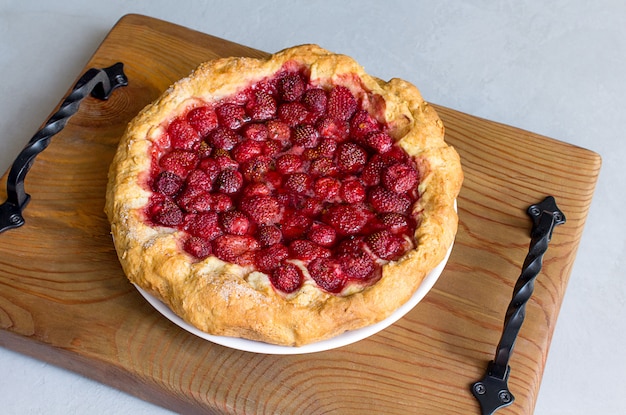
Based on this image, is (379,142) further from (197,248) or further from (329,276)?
(197,248)

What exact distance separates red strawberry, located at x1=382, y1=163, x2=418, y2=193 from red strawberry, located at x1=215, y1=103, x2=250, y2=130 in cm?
46

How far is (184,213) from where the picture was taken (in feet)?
7.73

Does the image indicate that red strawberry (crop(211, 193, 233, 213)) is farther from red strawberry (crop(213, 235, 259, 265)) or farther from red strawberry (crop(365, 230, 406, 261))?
red strawberry (crop(365, 230, 406, 261))

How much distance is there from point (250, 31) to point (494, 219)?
146 cm

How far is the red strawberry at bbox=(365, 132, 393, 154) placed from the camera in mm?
2477

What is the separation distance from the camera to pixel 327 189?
239 centimetres

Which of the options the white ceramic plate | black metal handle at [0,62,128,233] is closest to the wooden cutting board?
black metal handle at [0,62,128,233]

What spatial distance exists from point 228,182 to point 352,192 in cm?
34

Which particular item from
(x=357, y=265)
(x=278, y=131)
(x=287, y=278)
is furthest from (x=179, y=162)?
(x=357, y=265)

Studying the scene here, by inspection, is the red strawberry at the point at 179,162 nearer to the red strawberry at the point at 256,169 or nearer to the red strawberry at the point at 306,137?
the red strawberry at the point at 256,169

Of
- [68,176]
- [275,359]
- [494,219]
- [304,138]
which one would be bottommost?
[68,176]

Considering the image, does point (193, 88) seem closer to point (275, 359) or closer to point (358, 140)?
point (358, 140)

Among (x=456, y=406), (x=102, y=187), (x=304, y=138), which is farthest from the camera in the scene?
(x=102, y=187)

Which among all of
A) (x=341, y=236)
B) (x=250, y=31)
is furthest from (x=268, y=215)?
(x=250, y=31)
